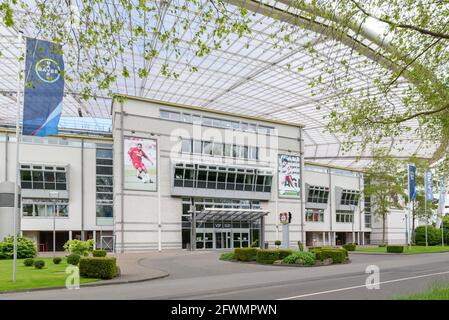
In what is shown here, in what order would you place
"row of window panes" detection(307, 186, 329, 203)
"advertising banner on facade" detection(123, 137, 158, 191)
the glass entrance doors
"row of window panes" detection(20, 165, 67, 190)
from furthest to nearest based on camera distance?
1. "row of window panes" detection(307, 186, 329, 203)
2. the glass entrance doors
3. "row of window panes" detection(20, 165, 67, 190)
4. "advertising banner on facade" detection(123, 137, 158, 191)

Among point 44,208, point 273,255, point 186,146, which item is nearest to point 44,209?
point 44,208

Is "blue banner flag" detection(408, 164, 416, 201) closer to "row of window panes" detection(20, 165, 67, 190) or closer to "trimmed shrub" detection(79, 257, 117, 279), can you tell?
"trimmed shrub" detection(79, 257, 117, 279)

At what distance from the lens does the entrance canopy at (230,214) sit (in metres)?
50.4

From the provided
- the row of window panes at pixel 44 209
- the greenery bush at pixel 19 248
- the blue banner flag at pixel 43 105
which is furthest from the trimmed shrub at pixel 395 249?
the blue banner flag at pixel 43 105

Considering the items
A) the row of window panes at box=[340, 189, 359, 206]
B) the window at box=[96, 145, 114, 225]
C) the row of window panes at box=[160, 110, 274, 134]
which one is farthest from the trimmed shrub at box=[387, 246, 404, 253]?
the window at box=[96, 145, 114, 225]

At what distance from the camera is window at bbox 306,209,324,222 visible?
213ft

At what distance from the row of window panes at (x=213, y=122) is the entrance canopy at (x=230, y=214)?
9.57 m

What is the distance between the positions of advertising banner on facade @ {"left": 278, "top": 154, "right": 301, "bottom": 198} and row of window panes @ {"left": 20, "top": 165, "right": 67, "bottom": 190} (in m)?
24.9

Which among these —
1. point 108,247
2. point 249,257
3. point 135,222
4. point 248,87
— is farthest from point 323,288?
point 248,87

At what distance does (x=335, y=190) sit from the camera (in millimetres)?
69750

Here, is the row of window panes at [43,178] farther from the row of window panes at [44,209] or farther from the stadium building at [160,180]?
the row of window panes at [44,209]

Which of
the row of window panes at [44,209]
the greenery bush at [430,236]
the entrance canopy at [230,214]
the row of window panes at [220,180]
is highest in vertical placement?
the row of window panes at [220,180]

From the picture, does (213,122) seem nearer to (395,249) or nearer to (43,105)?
(395,249)
